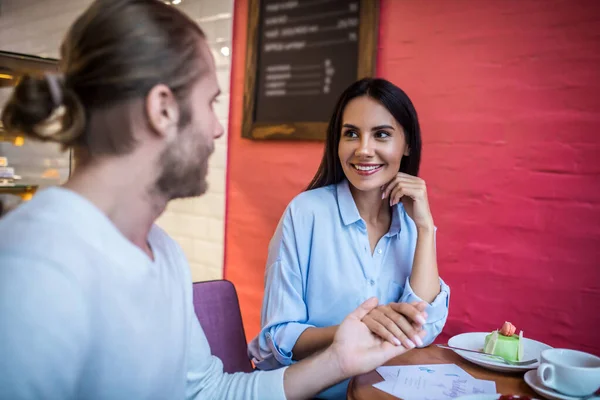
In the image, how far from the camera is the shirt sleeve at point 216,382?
3.64ft

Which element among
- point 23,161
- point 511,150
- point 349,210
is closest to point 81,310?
point 349,210

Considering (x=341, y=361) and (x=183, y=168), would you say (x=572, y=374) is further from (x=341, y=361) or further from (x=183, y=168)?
(x=183, y=168)

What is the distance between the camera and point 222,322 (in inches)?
66.1

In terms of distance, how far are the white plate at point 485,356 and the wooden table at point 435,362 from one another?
0.02 meters

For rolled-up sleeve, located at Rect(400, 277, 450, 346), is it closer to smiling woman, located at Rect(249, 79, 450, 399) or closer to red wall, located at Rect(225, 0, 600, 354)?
smiling woman, located at Rect(249, 79, 450, 399)

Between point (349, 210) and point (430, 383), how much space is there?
2.18 feet

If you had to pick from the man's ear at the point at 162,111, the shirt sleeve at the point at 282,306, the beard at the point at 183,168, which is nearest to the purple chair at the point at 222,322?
the shirt sleeve at the point at 282,306

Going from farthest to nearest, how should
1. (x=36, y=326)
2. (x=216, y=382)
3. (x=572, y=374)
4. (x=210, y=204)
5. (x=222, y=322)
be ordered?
(x=210, y=204)
(x=222, y=322)
(x=216, y=382)
(x=572, y=374)
(x=36, y=326)

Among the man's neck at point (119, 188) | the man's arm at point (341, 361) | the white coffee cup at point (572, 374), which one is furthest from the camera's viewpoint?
the man's arm at point (341, 361)

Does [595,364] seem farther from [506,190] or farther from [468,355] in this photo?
[506,190]

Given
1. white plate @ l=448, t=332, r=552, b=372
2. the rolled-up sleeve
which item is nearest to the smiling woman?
the rolled-up sleeve

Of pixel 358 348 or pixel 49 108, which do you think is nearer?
pixel 49 108

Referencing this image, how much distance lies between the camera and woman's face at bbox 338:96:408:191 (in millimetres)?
1734

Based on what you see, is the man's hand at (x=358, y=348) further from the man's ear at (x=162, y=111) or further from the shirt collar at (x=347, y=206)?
the man's ear at (x=162, y=111)
